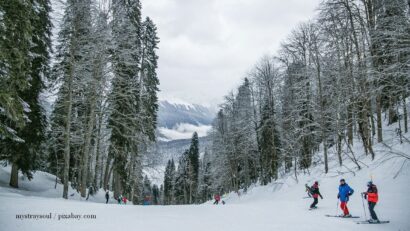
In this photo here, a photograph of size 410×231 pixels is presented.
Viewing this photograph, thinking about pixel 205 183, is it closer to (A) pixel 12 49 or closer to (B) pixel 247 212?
(B) pixel 247 212

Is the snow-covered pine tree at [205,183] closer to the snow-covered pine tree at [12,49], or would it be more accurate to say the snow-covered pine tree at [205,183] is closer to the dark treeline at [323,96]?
the dark treeline at [323,96]

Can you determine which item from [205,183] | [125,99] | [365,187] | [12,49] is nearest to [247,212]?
[365,187]

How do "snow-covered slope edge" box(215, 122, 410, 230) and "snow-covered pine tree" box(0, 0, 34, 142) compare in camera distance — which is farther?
"snow-covered slope edge" box(215, 122, 410, 230)

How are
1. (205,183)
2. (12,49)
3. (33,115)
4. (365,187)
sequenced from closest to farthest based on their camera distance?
(12,49)
(365,187)
(33,115)
(205,183)

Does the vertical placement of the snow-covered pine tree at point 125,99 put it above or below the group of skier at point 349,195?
above

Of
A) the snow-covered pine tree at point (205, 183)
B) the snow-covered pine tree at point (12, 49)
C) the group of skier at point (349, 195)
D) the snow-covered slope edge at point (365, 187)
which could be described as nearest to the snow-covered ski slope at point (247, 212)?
the snow-covered slope edge at point (365, 187)

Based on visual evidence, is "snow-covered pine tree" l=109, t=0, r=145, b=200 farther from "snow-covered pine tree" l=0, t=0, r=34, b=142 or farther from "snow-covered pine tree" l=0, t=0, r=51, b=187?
"snow-covered pine tree" l=0, t=0, r=34, b=142

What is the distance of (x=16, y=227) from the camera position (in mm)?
8547

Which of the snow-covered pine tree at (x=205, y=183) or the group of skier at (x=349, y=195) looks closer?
the group of skier at (x=349, y=195)

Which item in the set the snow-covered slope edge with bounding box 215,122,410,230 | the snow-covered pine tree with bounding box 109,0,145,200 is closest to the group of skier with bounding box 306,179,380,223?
the snow-covered slope edge with bounding box 215,122,410,230

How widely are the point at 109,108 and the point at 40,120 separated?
18.5ft

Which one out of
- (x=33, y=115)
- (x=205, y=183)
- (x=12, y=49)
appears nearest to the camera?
(x=12, y=49)

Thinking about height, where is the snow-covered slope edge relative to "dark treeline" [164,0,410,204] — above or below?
below

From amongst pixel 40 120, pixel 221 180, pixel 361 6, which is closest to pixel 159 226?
pixel 40 120
